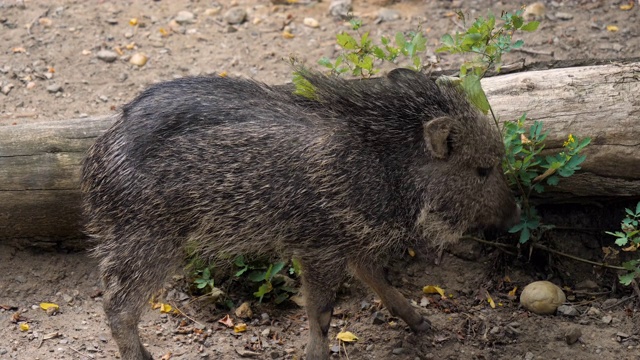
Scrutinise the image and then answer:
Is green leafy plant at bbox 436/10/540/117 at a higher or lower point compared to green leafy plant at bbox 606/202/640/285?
higher

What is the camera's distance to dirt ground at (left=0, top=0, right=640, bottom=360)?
435 cm

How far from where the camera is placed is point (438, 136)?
3.93 meters

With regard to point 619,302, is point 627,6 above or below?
above

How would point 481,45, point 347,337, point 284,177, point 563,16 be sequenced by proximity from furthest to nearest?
point 563,16
point 347,337
point 481,45
point 284,177

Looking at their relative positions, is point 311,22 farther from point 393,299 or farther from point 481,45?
point 393,299

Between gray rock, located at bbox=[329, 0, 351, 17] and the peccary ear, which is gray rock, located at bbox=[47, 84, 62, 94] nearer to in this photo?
gray rock, located at bbox=[329, 0, 351, 17]

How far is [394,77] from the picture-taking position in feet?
13.6

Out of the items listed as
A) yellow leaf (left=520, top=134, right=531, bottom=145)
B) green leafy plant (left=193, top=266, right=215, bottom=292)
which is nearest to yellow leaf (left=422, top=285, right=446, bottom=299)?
yellow leaf (left=520, top=134, right=531, bottom=145)

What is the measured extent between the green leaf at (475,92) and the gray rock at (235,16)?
10.9ft

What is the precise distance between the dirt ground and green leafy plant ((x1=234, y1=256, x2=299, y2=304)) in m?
0.08

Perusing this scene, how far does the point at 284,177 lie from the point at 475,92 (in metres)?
1.02

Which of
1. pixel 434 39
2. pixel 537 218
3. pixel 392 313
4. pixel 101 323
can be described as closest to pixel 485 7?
pixel 434 39

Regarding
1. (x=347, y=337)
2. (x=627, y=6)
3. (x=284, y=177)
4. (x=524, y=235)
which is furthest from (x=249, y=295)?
(x=627, y=6)

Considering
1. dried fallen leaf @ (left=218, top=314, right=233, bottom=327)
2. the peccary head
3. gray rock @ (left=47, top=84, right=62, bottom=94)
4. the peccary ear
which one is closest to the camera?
the peccary ear
